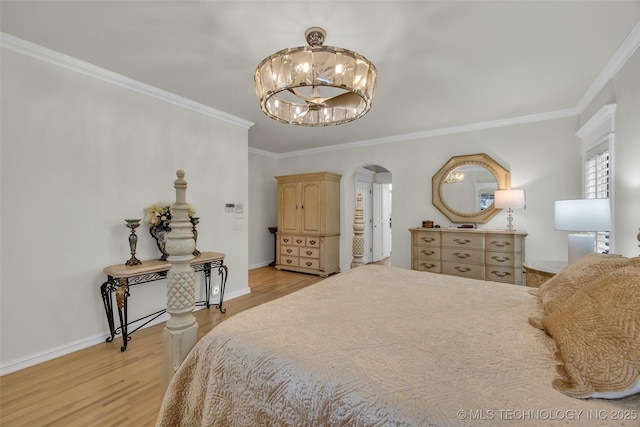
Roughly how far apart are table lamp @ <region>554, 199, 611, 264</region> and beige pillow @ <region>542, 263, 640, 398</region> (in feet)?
4.76

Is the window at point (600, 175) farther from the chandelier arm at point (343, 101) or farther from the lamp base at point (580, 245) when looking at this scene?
the chandelier arm at point (343, 101)

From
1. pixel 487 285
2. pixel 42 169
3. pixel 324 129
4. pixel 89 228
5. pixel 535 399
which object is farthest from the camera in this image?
pixel 324 129

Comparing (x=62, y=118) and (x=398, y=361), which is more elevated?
(x=62, y=118)

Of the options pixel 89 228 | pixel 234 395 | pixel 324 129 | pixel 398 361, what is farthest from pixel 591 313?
pixel 324 129

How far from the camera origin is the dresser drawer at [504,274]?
3453 mm

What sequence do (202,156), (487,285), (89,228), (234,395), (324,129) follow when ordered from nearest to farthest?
(234,395) → (487,285) → (89,228) → (202,156) → (324,129)

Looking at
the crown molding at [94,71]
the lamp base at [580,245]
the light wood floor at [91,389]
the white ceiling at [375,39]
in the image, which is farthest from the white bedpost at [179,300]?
the lamp base at [580,245]

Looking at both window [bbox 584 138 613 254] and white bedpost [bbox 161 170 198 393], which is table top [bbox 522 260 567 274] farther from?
white bedpost [bbox 161 170 198 393]

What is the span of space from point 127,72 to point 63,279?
1951mm

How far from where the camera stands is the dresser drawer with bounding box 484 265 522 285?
11.3 feet

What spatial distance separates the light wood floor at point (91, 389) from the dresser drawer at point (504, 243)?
3830 millimetres

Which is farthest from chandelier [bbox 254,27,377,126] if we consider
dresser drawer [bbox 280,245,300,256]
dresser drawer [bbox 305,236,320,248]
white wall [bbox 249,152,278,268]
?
white wall [bbox 249,152,278,268]

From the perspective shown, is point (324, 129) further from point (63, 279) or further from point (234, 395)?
point (234, 395)

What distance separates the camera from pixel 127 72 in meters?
2.62
